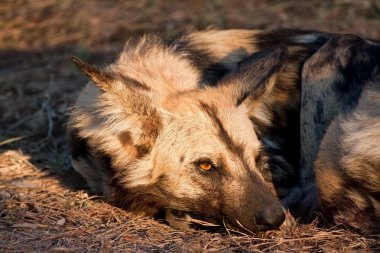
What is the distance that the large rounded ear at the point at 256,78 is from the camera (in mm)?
3592

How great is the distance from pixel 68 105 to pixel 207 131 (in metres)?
1.41

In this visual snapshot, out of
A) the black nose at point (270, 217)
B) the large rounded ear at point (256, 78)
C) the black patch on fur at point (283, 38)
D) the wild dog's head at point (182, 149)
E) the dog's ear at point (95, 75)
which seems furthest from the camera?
the black patch on fur at point (283, 38)

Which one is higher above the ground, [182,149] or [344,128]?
[344,128]

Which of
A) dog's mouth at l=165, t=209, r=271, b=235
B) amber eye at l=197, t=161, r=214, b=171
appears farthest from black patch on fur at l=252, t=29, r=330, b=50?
dog's mouth at l=165, t=209, r=271, b=235

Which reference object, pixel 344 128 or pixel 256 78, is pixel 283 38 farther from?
pixel 344 128

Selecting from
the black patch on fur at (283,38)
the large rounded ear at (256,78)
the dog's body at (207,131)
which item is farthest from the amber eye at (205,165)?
the black patch on fur at (283,38)

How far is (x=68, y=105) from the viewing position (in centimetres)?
450

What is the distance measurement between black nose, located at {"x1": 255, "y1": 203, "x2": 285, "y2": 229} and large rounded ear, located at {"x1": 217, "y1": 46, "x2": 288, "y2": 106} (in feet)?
1.98

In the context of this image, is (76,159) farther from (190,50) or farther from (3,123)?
(3,123)

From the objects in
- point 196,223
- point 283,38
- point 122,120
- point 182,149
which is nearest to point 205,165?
point 182,149

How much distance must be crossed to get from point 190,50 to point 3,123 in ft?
5.55

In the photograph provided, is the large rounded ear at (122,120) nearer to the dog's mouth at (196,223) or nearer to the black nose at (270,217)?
the dog's mouth at (196,223)

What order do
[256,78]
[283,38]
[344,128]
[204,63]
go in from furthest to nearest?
[283,38] < [204,63] < [256,78] < [344,128]

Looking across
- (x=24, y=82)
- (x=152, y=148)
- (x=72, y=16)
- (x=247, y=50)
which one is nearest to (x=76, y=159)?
(x=152, y=148)
